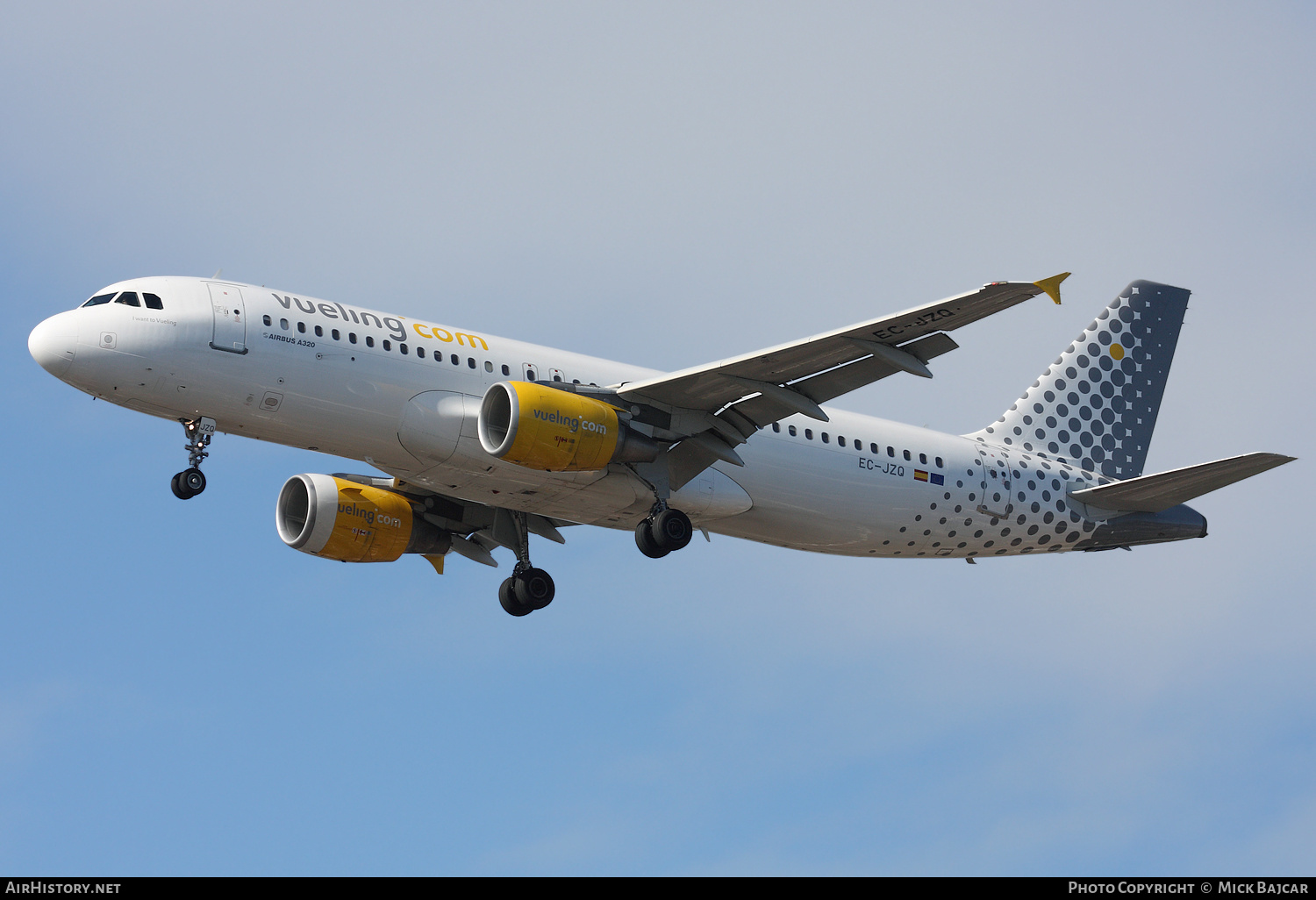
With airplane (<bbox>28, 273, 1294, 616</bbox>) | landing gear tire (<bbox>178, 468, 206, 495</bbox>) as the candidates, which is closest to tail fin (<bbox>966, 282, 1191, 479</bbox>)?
airplane (<bbox>28, 273, 1294, 616</bbox>)

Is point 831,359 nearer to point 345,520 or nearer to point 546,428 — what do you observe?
point 546,428

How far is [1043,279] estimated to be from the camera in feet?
84.5

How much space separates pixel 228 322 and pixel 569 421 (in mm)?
6705

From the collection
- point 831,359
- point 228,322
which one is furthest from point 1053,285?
point 228,322

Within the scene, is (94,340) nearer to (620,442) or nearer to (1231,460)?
(620,442)

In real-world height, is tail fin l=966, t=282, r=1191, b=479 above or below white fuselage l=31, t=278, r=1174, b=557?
above

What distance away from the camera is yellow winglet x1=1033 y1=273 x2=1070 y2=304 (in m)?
25.6

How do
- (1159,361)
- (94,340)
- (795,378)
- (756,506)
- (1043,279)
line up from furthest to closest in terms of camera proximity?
1. (1159,361)
2. (756,506)
3. (795,378)
4. (94,340)
5. (1043,279)

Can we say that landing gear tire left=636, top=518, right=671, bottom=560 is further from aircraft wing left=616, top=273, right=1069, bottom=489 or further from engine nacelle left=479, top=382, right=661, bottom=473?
engine nacelle left=479, top=382, right=661, bottom=473

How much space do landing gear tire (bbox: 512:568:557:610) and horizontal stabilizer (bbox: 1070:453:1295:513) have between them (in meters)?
12.8

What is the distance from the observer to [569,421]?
29.7 meters

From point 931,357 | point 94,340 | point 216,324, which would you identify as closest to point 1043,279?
point 931,357

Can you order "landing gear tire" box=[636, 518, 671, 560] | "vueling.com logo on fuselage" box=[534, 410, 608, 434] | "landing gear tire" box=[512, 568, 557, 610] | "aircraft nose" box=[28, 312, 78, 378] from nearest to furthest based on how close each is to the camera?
"aircraft nose" box=[28, 312, 78, 378], "vueling.com logo on fuselage" box=[534, 410, 608, 434], "landing gear tire" box=[636, 518, 671, 560], "landing gear tire" box=[512, 568, 557, 610]

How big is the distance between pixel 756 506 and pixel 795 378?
3714 mm
